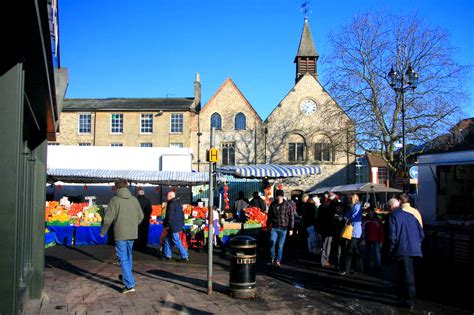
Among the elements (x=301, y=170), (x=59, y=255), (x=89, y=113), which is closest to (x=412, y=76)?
(x=301, y=170)

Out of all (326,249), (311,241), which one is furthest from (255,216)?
(326,249)

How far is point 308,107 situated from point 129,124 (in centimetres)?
1591

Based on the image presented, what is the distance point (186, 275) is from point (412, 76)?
12.4 meters

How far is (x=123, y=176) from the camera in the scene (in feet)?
68.6

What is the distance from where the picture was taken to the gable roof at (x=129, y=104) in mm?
42659

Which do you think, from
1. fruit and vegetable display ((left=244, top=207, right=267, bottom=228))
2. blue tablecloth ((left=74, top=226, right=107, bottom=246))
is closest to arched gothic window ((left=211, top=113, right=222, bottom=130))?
fruit and vegetable display ((left=244, top=207, right=267, bottom=228))

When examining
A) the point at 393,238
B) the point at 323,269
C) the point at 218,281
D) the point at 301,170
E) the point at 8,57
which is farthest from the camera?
the point at 301,170

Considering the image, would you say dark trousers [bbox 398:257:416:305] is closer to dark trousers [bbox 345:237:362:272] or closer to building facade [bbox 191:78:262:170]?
dark trousers [bbox 345:237:362:272]

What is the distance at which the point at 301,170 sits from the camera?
64.2 feet

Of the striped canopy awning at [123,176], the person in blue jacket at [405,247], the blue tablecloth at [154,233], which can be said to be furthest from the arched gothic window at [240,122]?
the person in blue jacket at [405,247]

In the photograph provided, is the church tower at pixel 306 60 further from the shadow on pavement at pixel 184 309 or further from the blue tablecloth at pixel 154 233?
the shadow on pavement at pixel 184 309

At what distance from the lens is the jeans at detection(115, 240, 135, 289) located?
7980 millimetres

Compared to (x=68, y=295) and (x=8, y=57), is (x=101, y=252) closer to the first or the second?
(x=68, y=295)

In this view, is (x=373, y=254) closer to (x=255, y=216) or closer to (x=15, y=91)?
(x=255, y=216)
